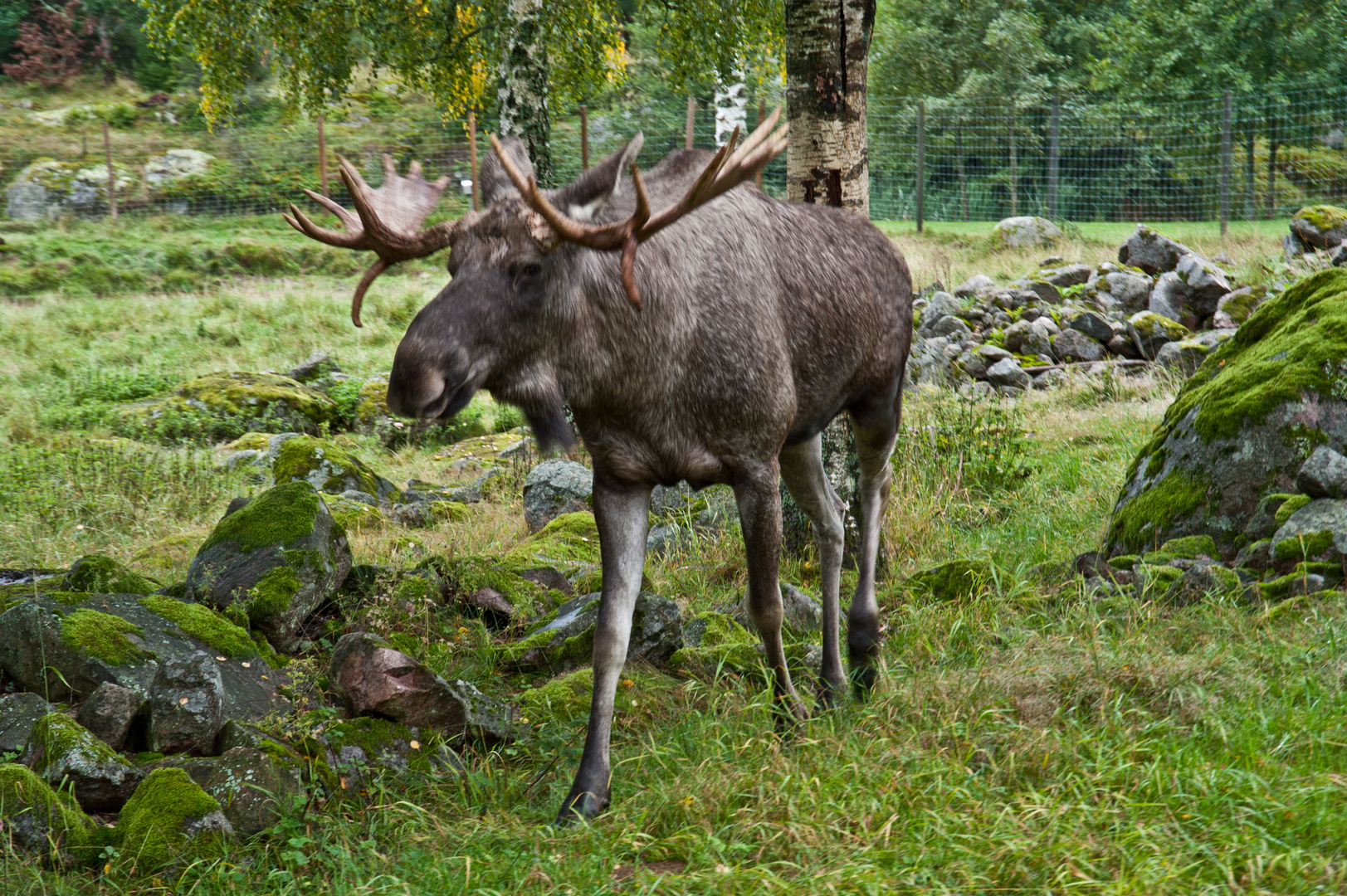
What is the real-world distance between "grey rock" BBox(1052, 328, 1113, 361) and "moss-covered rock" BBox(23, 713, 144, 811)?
10.4m

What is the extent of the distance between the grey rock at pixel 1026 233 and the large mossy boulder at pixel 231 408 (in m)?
12.7

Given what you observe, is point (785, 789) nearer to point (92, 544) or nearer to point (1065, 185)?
point (92, 544)

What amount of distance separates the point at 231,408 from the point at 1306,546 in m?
9.79

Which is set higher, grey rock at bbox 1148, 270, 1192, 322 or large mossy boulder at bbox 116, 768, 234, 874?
grey rock at bbox 1148, 270, 1192, 322

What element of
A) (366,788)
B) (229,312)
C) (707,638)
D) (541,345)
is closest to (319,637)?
(366,788)

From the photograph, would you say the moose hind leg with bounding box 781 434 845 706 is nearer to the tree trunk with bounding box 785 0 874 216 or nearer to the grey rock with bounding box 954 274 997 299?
the tree trunk with bounding box 785 0 874 216

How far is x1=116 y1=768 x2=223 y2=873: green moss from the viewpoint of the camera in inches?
130

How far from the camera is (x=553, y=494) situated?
25.1 ft

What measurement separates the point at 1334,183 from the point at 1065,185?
5566 mm

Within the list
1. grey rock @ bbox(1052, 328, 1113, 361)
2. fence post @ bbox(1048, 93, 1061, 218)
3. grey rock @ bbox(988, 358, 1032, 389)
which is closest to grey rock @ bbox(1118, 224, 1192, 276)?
grey rock @ bbox(1052, 328, 1113, 361)

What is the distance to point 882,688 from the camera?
4.36 m

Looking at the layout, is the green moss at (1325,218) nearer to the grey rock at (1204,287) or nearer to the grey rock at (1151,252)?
the grey rock at (1151,252)

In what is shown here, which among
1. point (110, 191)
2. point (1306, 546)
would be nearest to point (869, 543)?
point (1306, 546)

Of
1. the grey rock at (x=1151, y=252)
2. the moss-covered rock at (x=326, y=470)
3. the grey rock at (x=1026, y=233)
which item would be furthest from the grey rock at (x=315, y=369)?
the grey rock at (x=1026, y=233)
